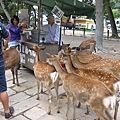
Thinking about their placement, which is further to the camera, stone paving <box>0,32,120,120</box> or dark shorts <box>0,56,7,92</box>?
stone paving <box>0,32,120,120</box>

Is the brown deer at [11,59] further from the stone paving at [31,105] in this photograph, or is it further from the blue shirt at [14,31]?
the blue shirt at [14,31]

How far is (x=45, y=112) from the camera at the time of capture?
3320 mm

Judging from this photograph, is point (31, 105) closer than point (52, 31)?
Yes

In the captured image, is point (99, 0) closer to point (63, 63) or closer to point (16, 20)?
point (16, 20)

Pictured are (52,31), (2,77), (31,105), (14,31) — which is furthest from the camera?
(52,31)

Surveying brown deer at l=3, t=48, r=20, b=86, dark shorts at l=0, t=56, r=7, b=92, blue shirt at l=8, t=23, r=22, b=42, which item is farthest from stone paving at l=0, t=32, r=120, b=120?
blue shirt at l=8, t=23, r=22, b=42

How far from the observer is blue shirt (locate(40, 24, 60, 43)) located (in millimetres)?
5684

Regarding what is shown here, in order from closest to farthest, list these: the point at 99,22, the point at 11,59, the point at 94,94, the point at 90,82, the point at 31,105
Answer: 1. the point at 94,94
2. the point at 90,82
3. the point at 31,105
4. the point at 11,59
5. the point at 99,22

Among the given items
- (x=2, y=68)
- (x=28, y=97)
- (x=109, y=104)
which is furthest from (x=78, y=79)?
(x=28, y=97)

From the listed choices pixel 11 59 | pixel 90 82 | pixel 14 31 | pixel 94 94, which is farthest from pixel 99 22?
pixel 94 94

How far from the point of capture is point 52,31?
5695 millimetres

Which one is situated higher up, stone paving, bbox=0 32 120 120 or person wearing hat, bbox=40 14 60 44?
person wearing hat, bbox=40 14 60 44

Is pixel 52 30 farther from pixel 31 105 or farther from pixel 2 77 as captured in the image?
pixel 2 77

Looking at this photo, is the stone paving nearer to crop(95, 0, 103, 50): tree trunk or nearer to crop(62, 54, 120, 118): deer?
crop(62, 54, 120, 118): deer
